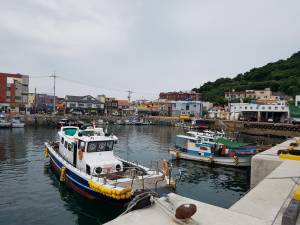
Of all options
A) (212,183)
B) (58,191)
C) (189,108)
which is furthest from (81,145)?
(189,108)

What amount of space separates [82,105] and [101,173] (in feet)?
309

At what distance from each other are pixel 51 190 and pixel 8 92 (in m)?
78.4

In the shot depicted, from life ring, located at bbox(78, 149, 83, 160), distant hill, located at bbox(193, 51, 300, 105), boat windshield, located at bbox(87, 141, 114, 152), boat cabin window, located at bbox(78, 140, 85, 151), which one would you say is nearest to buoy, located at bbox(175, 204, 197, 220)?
boat windshield, located at bbox(87, 141, 114, 152)

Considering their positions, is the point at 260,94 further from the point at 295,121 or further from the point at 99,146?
the point at 99,146

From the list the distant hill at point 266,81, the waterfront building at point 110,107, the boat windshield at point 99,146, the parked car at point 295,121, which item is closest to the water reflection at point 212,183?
Result: the boat windshield at point 99,146

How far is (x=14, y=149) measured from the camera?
34.7 m

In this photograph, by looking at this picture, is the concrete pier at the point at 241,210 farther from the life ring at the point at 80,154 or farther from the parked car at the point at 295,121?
the parked car at the point at 295,121

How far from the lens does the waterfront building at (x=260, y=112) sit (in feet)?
248

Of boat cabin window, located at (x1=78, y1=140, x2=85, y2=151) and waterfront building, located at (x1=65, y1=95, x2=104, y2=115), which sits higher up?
waterfront building, located at (x1=65, y1=95, x2=104, y2=115)

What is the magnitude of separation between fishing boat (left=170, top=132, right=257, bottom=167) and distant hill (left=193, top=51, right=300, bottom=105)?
83537mm

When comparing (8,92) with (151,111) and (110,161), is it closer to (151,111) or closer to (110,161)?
(151,111)

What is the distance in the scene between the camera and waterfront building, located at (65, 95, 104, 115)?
104438 millimetres

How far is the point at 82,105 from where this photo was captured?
351 feet

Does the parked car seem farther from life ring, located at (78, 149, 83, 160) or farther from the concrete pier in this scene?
life ring, located at (78, 149, 83, 160)
